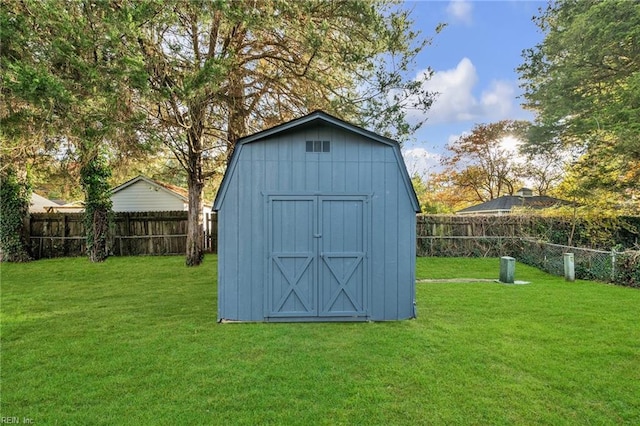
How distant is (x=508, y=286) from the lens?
7.75 m

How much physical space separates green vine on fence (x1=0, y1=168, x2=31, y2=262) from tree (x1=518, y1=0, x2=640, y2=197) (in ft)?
62.6

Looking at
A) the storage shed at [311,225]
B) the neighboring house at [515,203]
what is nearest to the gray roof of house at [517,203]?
the neighboring house at [515,203]

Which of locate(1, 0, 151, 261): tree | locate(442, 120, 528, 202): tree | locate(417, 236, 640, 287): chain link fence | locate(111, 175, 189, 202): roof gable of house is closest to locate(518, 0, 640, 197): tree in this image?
locate(417, 236, 640, 287): chain link fence

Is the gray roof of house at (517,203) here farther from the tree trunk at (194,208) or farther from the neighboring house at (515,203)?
the tree trunk at (194,208)

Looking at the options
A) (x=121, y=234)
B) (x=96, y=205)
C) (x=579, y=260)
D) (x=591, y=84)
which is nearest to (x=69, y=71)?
(x=96, y=205)

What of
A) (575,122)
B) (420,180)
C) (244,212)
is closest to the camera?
(244,212)

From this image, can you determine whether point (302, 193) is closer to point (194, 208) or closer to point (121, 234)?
point (194, 208)

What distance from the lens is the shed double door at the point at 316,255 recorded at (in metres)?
5.05

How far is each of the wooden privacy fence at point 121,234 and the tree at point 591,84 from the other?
14801 mm

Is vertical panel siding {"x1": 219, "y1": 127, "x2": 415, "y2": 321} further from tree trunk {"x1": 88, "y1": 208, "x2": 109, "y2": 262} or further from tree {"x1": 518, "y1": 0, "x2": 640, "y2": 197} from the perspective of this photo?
tree {"x1": 518, "y1": 0, "x2": 640, "y2": 197}

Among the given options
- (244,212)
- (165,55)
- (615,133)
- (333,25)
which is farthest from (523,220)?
(165,55)

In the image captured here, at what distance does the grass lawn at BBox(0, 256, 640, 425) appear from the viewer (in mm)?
2744

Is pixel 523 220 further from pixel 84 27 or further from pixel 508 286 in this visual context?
pixel 84 27

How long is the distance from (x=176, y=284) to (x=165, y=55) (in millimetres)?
5332
